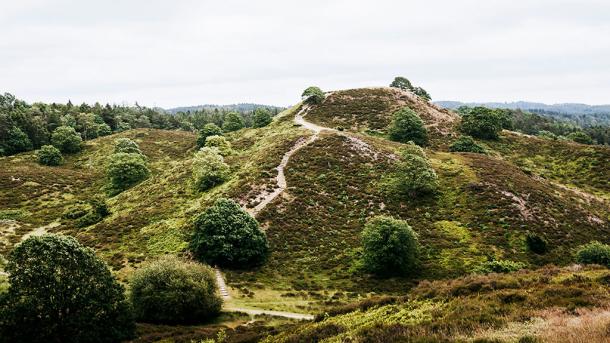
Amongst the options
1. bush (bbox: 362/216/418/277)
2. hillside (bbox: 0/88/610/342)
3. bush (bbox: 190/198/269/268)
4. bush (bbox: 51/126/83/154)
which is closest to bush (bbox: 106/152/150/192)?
hillside (bbox: 0/88/610/342)

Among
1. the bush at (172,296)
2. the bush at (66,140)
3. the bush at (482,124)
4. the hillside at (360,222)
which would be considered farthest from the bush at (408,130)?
the bush at (66,140)

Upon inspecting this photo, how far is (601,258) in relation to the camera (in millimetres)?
42844

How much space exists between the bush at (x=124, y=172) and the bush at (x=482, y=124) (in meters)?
76.4

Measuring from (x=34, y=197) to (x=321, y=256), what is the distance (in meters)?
60.6

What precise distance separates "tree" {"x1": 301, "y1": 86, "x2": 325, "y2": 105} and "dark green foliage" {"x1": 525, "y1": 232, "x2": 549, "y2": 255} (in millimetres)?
77972

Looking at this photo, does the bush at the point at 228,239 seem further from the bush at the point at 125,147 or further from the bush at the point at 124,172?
the bush at the point at 125,147

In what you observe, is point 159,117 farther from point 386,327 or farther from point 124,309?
point 386,327

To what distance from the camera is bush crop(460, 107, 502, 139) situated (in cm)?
10191

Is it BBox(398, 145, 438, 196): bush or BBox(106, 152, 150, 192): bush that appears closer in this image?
BBox(398, 145, 438, 196): bush

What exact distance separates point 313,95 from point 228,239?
263 feet

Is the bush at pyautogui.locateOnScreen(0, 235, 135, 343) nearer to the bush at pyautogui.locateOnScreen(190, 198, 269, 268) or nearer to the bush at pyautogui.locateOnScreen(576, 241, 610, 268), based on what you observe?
the bush at pyautogui.locateOnScreen(190, 198, 269, 268)

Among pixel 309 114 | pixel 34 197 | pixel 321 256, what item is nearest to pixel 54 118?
pixel 34 197

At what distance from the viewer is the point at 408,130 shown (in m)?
94.4

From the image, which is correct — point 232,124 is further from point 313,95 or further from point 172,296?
point 172,296
